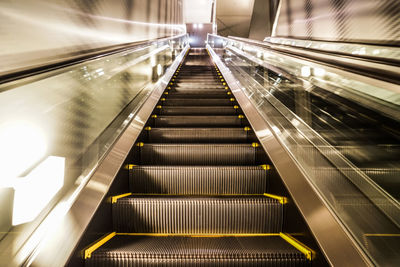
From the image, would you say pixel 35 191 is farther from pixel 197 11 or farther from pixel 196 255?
pixel 197 11

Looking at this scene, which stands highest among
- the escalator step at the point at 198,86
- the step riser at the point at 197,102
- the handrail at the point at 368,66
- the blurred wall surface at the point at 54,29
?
the blurred wall surface at the point at 54,29

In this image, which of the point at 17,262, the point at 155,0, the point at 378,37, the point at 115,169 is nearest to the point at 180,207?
the point at 115,169

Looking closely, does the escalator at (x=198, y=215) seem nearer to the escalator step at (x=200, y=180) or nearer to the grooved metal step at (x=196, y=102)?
the escalator step at (x=200, y=180)

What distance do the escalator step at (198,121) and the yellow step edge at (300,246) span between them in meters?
1.83

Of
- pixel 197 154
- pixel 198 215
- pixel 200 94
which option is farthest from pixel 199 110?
pixel 198 215

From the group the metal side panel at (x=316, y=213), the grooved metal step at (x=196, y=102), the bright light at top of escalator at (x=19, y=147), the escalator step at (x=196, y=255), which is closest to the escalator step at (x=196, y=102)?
the grooved metal step at (x=196, y=102)

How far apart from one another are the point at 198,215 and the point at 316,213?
0.75 meters

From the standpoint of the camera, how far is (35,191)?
5.27 feet

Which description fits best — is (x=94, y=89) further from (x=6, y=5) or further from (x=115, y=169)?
(x=115, y=169)

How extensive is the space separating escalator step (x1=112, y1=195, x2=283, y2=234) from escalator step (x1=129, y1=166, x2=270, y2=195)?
36 centimetres

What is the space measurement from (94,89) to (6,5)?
3.76 feet

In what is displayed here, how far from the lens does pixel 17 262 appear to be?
→ 118cm

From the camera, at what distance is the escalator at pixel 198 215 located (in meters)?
1.55

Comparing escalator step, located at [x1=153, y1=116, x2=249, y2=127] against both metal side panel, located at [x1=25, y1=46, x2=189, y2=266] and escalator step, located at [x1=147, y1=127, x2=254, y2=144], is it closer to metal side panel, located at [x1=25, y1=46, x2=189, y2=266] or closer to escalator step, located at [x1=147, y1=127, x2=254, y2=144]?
escalator step, located at [x1=147, y1=127, x2=254, y2=144]
